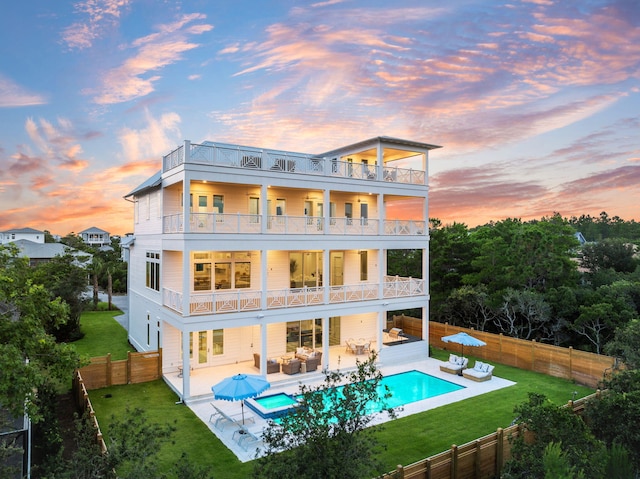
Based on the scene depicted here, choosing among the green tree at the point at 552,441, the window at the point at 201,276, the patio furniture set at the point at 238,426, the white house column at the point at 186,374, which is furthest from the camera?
the window at the point at 201,276

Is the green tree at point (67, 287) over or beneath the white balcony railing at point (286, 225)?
beneath

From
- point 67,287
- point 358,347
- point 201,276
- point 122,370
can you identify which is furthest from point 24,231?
point 358,347

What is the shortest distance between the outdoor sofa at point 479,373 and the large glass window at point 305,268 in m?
8.45

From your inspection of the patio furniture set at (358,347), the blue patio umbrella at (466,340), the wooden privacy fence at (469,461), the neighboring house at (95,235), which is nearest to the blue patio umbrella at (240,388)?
the wooden privacy fence at (469,461)

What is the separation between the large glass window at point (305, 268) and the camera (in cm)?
2132

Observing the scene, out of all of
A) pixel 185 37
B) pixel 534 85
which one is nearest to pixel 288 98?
pixel 185 37

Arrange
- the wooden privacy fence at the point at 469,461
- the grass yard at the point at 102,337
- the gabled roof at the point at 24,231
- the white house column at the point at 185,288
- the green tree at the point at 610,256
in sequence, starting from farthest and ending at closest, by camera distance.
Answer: the gabled roof at the point at 24,231
the green tree at the point at 610,256
the grass yard at the point at 102,337
the white house column at the point at 185,288
the wooden privacy fence at the point at 469,461

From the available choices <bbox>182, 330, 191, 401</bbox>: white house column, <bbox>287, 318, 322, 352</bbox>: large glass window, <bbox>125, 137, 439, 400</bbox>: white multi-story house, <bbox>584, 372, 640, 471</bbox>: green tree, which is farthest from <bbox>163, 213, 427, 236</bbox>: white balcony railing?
<bbox>584, 372, 640, 471</bbox>: green tree

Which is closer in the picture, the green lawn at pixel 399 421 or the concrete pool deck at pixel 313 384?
the green lawn at pixel 399 421

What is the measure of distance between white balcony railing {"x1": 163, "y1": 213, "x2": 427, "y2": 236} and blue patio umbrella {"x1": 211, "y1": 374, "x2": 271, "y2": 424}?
245 inches

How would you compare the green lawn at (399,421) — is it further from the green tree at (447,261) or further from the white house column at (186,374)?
the green tree at (447,261)

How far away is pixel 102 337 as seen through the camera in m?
26.3

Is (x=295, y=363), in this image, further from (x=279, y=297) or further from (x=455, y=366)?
(x=455, y=366)

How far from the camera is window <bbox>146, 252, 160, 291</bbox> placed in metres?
20.0
